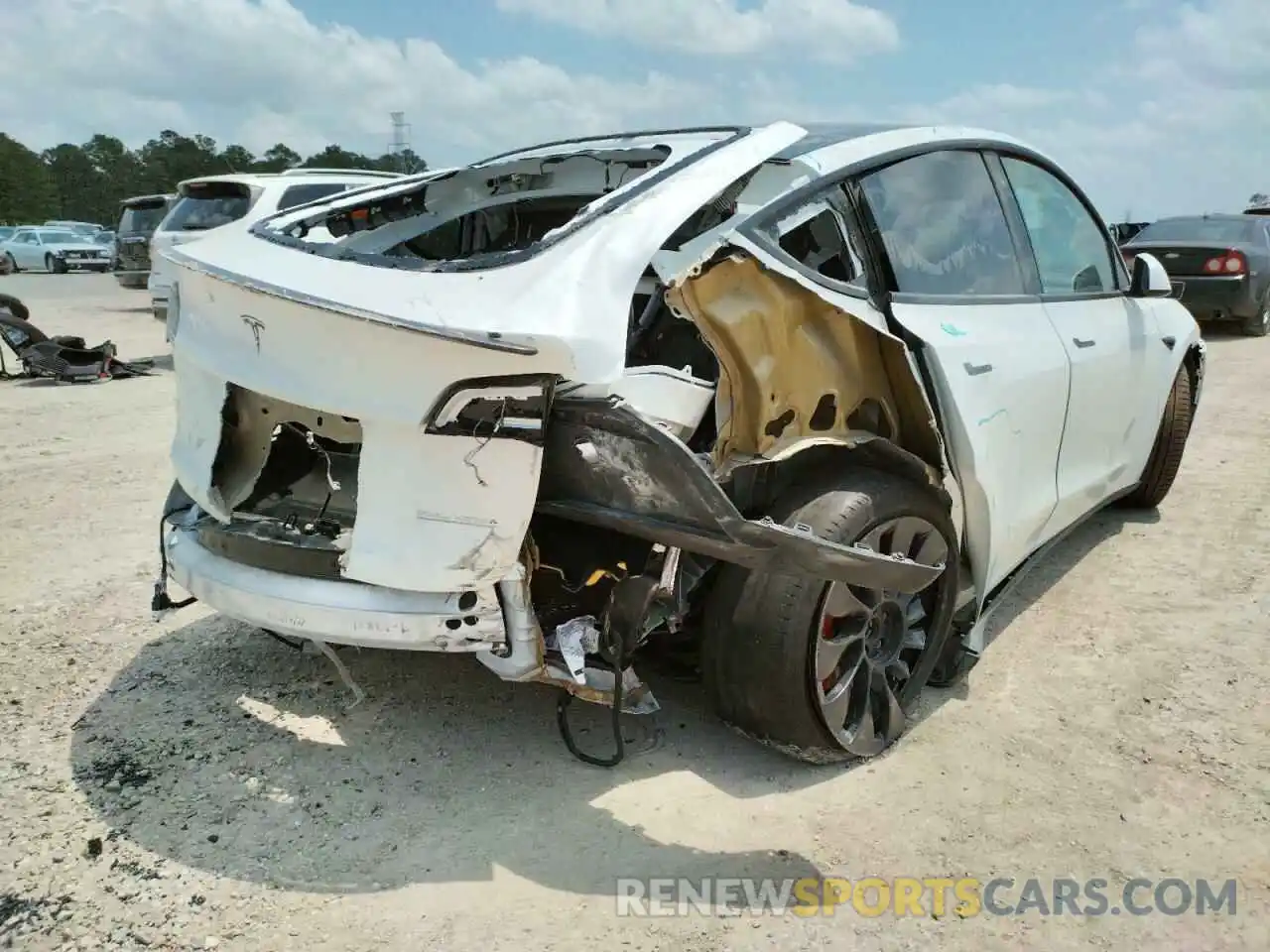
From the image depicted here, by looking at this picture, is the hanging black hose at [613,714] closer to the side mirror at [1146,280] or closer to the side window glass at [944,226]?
the side window glass at [944,226]

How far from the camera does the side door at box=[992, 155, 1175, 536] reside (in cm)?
369

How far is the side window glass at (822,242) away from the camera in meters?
2.72

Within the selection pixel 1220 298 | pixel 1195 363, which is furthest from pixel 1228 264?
pixel 1195 363

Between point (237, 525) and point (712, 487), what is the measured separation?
136 centimetres

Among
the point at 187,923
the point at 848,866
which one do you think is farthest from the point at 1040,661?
the point at 187,923

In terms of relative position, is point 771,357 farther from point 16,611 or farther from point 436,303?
point 16,611

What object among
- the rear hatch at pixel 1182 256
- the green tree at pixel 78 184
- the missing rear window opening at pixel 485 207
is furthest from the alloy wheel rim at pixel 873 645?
the green tree at pixel 78 184

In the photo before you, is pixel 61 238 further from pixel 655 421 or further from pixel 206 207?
pixel 655 421

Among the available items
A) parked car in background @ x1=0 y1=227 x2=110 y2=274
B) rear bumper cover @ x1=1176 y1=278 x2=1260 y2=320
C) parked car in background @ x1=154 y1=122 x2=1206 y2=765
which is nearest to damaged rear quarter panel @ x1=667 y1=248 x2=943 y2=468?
parked car in background @ x1=154 y1=122 x2=1206 y2=765

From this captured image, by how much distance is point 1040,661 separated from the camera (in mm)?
3625

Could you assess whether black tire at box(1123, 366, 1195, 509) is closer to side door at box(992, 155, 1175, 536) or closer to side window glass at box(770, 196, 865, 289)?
side door at box(992, 155, 1175, 536)

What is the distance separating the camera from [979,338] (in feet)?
10.1

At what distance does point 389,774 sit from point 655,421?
1320 millimetres

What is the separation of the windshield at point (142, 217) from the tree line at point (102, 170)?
33.9m
